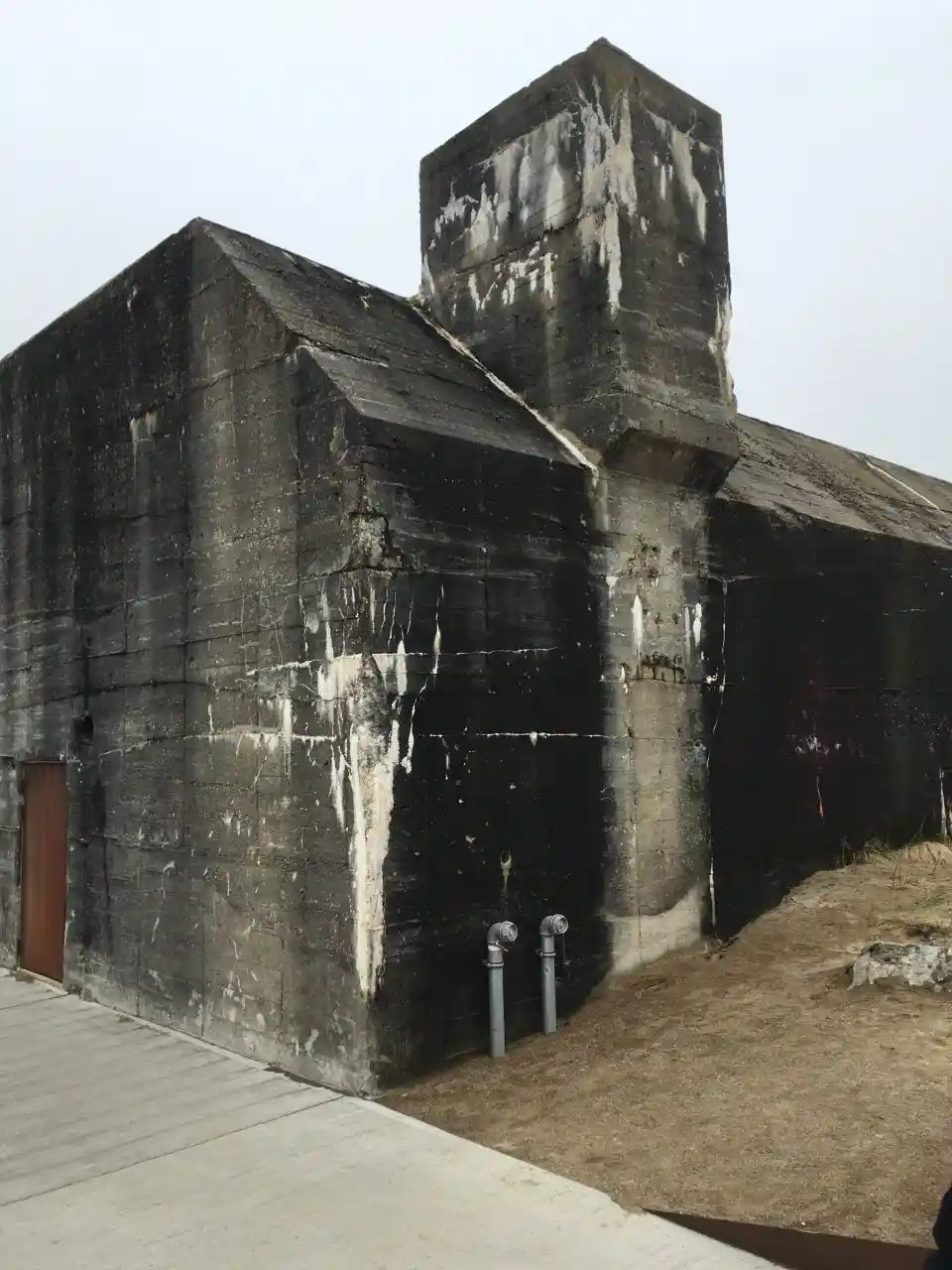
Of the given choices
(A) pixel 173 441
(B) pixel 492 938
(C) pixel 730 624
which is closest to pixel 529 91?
(A) pixel 173 441

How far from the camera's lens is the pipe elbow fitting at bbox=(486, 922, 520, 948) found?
6.30 metres

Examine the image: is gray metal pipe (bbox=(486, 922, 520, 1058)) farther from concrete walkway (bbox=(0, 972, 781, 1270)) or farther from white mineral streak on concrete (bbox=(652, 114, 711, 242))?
white mineral streak on concrete (bbox=(652, 114, 711, 242))

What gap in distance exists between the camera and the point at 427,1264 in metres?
4.02

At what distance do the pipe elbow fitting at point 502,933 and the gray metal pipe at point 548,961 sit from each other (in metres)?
0.30

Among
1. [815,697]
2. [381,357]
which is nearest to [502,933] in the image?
[381,357]

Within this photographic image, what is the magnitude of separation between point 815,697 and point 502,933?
13.8ft

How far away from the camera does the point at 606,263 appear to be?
771 centimetres

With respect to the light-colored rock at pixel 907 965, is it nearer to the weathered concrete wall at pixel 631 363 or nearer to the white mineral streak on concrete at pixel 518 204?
the weathered concrete wall at pixel 631 363

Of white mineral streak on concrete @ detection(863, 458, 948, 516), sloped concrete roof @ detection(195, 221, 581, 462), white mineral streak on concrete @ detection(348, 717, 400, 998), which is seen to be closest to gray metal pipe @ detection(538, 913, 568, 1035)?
white mineral streak on concrete @ detection(348, 717, 400, 998)

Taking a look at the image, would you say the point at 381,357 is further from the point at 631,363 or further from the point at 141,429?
the point at 141,429

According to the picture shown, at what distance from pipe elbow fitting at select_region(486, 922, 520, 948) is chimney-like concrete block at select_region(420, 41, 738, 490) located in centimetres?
330

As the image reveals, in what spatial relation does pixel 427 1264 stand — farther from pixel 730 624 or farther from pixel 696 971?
pixel 730 624

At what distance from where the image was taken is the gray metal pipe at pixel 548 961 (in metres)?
6.65

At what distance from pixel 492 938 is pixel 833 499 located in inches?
254
